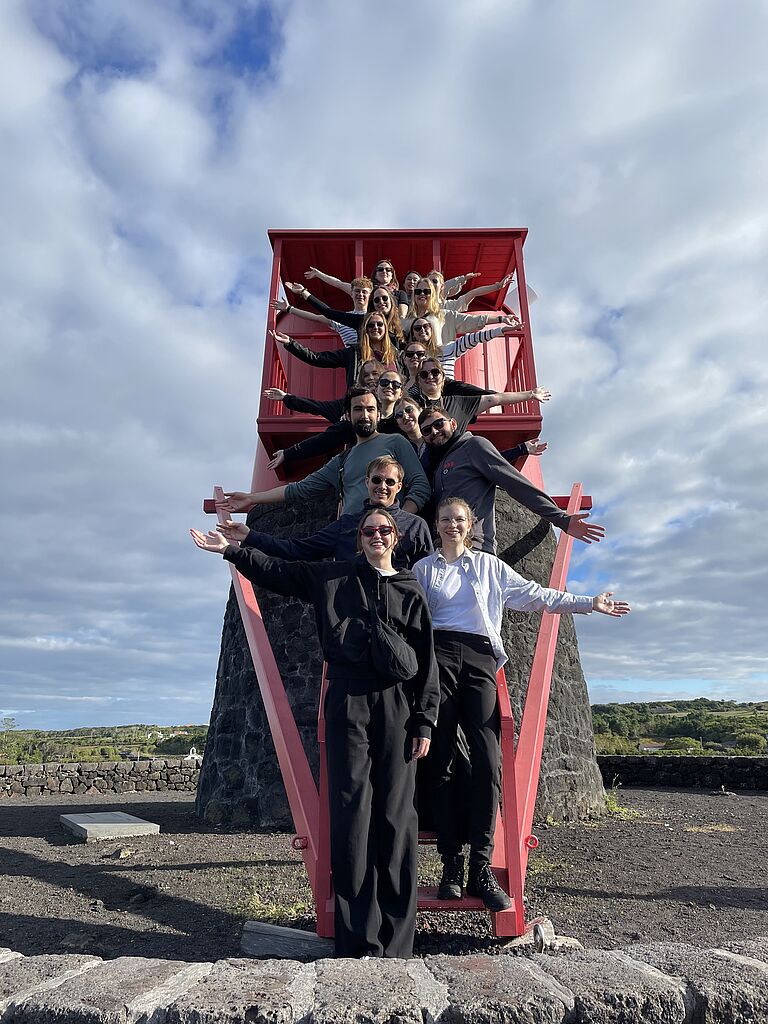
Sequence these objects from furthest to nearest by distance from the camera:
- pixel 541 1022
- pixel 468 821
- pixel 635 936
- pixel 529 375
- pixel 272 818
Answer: pixel 529 375 < pixel 272 818 < pixel 635 936 < pixel 468 821 < pixel 541 1022

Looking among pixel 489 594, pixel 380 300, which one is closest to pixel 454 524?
pixel 489 594

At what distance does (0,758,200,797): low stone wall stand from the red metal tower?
730 cm

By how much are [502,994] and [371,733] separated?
1060mm

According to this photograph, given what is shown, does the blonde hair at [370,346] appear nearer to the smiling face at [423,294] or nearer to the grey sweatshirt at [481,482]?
the smiling face at [423,294]

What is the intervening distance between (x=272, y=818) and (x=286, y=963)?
4731mm

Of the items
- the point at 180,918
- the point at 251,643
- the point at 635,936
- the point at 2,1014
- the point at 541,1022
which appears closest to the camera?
the point at 541,1022

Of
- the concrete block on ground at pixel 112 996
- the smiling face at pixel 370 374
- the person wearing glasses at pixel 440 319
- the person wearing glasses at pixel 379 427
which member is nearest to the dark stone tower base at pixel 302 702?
the person wearing glasses at pixel 440 319

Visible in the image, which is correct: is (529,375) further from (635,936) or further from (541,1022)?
(541,1022)

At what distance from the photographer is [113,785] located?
12031 mm

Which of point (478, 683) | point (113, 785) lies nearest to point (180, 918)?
point (478, 683)

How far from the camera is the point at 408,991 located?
71.4 inches

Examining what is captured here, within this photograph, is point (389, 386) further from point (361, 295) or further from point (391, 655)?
point (391, 655)

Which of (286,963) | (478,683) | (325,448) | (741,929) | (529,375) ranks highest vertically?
(529,375)

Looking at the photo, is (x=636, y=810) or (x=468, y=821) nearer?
(x=468, y=821)
